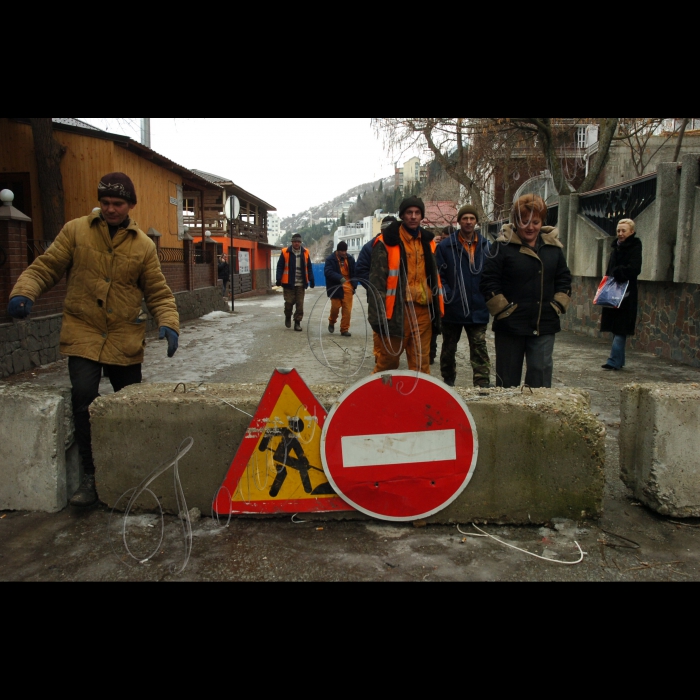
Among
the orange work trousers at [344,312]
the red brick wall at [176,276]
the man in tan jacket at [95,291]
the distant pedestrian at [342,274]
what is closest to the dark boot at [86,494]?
the man in tan jacket at [95,291]

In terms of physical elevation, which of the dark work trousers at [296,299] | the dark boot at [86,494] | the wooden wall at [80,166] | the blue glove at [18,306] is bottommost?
the dark boot at [86,494]

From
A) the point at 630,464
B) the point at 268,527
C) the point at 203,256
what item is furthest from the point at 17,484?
the point at 203,256

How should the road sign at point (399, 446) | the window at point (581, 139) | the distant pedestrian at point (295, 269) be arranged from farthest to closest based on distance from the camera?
the window at point (581, 139) < the distant pedestrian at point (295, 269) < the road sign at point (399, 446)

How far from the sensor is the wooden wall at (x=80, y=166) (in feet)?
38.1

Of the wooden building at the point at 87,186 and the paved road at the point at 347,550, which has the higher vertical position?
the wooden building at the point at 87,186

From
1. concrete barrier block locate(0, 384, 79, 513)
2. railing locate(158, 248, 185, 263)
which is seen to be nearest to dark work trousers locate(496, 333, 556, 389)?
concrete barrier block locate(0, 384, 79, 513)

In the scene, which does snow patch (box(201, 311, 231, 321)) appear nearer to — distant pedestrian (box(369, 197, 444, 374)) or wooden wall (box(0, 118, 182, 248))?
wooden wall (box(0, 118, 182, 248))

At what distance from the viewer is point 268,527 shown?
3.23m

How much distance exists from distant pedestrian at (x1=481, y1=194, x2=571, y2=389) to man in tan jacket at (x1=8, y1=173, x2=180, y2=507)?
230 cm

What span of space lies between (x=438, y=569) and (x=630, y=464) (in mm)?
1513

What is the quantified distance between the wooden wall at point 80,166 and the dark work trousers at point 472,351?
362 inches

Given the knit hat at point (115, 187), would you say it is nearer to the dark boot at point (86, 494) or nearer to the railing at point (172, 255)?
the dark boot at point (86, 494)

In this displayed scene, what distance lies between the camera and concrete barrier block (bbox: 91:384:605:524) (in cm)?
321

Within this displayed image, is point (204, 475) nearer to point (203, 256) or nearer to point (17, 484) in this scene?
point (17, 484)
